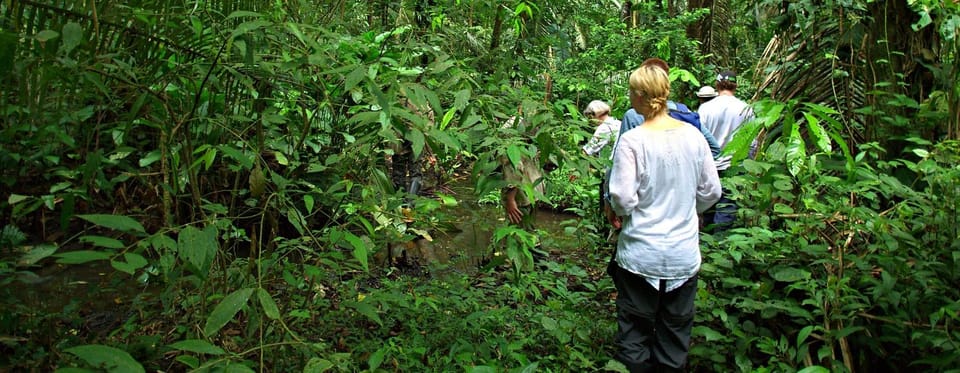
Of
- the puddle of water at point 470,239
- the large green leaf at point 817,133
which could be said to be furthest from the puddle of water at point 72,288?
the large green leaf at point 817,133

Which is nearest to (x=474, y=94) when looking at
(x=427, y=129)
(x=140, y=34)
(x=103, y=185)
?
(x=427, y=129)

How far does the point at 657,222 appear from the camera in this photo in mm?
2684

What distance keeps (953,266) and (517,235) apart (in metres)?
1.86

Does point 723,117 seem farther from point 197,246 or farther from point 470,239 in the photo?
point 197,246

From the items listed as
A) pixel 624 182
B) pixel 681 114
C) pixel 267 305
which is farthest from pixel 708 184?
pixel 267 305

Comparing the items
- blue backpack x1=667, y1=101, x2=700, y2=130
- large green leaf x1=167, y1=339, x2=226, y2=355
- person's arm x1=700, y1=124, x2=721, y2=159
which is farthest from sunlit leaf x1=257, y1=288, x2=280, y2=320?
person's arm x1=700, y1=124, x2=721, y2=159

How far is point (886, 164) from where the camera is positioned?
3061mm

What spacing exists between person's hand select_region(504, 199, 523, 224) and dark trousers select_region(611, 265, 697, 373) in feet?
1.79

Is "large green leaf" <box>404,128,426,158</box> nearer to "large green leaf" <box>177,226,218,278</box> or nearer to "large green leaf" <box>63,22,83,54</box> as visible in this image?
"large green leaf" <box>177,226,218,278</box>

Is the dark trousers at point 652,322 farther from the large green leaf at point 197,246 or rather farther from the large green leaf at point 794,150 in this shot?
the large green leaf at point 197,246

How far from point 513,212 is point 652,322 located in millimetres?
806

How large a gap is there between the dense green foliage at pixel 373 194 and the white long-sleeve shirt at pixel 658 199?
0.21 m

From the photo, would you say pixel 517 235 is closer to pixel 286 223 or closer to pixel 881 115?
pixel 881 115

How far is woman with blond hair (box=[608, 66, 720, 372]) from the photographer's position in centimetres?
267
